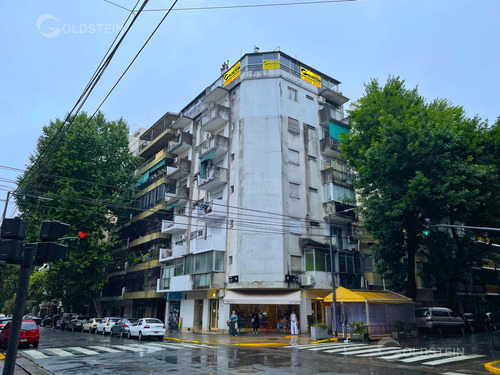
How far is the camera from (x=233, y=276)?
28547 mm

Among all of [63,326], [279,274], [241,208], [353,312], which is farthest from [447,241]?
[63,326]

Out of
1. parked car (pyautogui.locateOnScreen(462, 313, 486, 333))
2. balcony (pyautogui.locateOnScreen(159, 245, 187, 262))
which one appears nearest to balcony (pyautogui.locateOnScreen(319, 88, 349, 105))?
balcony (pyautogui.locateOnScreen(159, 245, 187, 262))

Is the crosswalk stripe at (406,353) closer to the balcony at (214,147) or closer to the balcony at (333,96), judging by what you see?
the balcony at (214,147)

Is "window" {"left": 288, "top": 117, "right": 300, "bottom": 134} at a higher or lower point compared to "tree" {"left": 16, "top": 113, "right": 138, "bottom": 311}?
higher

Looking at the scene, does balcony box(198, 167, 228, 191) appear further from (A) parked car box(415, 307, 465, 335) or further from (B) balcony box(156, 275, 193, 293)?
(A) parked car box(415, 307, 465, 335)

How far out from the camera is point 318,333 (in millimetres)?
23078

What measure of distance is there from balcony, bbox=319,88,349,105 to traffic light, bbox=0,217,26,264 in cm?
3198

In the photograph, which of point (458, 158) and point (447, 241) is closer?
point (458, 158)

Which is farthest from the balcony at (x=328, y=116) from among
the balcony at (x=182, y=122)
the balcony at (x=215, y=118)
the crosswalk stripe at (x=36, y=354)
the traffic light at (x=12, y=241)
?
the traffic light at (x=12, y=241)

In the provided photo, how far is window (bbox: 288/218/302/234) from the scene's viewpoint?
98.1 ft

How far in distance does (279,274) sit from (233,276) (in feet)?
11.5

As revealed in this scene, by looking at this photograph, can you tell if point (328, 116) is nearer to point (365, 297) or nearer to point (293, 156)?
point (293, 156)

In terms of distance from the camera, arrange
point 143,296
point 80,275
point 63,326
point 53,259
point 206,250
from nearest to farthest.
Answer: point 53,259
point 206,250
point 80,275
point 143,296
point 63,326

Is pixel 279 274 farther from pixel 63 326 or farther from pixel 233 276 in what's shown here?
pixel 63 326
